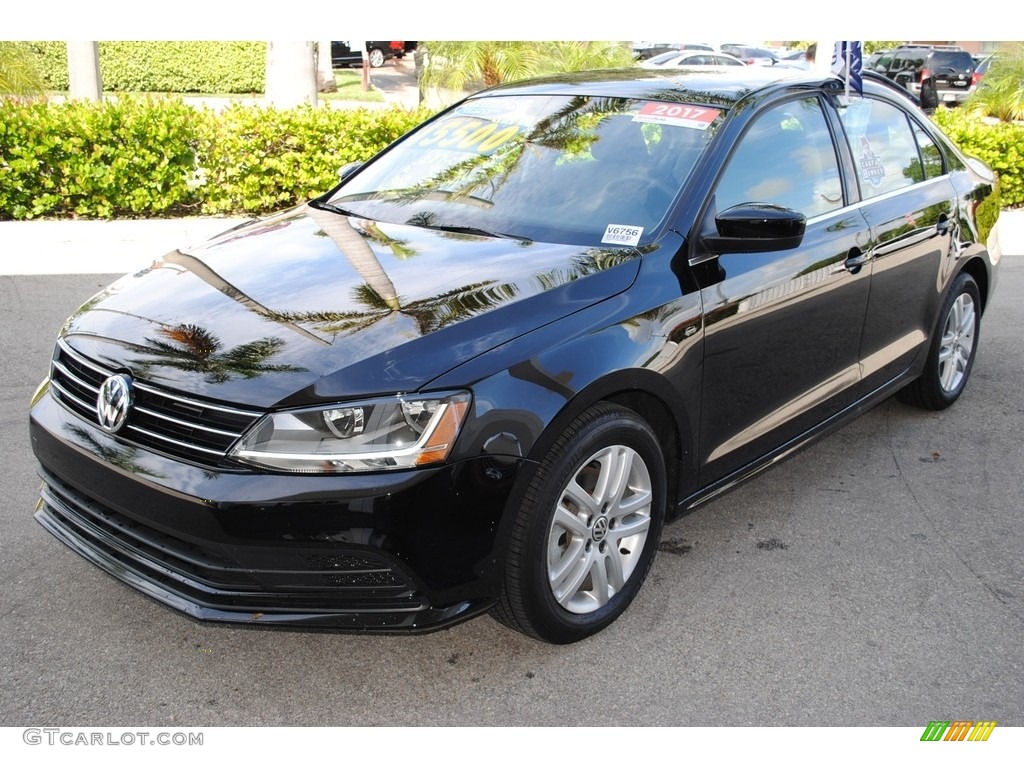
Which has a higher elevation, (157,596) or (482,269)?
(482,269)

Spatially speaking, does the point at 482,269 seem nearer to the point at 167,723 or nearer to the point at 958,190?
the point at 167,723

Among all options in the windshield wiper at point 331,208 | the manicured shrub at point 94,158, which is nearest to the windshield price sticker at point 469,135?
the windshield wiper at point 331,208

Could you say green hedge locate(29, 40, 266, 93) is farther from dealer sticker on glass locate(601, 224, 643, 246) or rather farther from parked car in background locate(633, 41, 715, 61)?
dealer sticker on glass locate(601, 224, 643, 246)

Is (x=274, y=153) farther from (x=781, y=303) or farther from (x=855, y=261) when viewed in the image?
(x=781, y=303)

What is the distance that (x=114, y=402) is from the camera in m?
2.98

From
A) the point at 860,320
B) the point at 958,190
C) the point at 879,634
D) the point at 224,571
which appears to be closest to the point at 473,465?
Answer: the point at 224,571

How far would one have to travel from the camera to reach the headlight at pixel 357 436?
272 centimetres

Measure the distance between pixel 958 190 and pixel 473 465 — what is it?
343 centimetres

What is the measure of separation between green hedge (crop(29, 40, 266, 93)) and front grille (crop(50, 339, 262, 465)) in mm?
24744

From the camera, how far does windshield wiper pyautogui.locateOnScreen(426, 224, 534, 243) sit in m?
3.60

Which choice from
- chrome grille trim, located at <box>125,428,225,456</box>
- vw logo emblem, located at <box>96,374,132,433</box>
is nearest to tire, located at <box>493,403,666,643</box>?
chrome grille trim, located at <box>125,428,225,456</box>

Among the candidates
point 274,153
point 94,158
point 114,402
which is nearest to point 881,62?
point 274,153

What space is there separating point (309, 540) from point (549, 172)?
179 cm

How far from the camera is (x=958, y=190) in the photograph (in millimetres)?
5078
